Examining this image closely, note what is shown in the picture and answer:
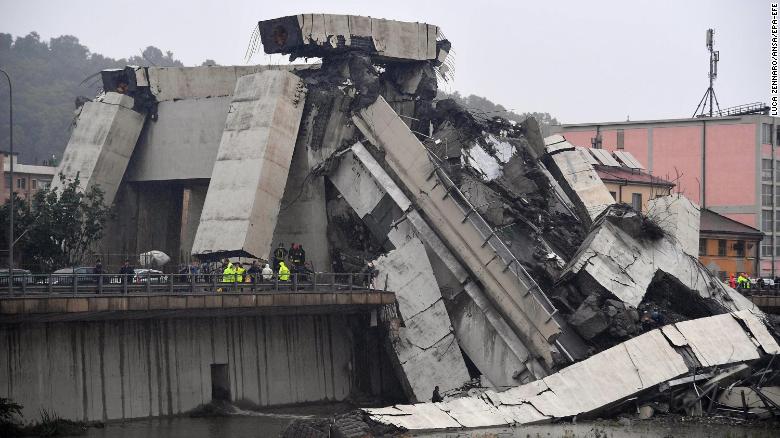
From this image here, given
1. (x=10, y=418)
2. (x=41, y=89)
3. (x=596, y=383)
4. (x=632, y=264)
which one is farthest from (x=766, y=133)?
(x=41, y=89)

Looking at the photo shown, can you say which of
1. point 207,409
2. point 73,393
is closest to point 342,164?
point 207,409

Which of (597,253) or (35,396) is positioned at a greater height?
(597,253)

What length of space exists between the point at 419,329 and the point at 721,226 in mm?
34295

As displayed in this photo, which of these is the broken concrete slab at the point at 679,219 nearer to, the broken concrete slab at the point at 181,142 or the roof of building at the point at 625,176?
the roof of building at the point at 625,176

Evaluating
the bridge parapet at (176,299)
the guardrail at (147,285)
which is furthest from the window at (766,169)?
the bridge parapet at (176,299)

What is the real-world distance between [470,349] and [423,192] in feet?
19.5

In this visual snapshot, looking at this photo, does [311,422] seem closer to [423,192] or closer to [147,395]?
[147,395]

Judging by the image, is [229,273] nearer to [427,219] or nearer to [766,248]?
[427,219]

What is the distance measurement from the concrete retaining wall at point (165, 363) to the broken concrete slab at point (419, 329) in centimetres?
248

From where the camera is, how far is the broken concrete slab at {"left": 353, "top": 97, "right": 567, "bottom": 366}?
3809cm

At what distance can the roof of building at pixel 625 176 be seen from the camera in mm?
64062

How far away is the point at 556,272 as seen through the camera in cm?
4194

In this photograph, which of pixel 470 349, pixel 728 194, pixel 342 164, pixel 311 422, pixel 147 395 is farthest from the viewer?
pixel 728 194

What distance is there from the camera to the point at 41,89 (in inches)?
A: 6363
